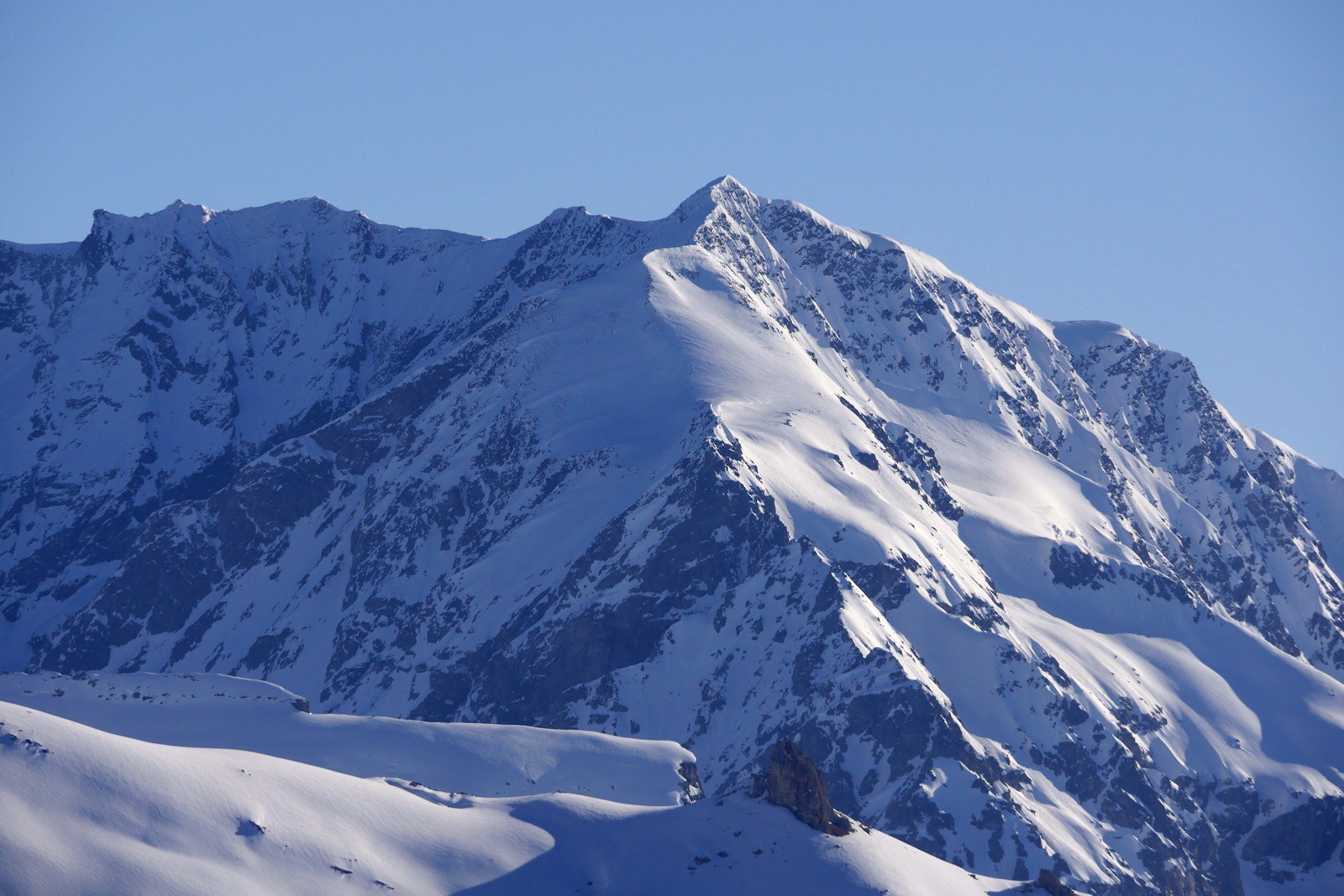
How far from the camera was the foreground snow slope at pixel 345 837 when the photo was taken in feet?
414

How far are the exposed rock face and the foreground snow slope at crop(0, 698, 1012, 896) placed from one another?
1.14m

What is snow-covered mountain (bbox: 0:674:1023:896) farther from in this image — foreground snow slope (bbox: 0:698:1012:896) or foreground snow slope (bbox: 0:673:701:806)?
foreground snow slope (bbox: 0:673:701:806)

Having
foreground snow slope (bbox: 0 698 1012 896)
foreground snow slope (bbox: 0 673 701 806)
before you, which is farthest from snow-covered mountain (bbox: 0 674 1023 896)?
foreground snow slope (bbox: 0 673 701 806)

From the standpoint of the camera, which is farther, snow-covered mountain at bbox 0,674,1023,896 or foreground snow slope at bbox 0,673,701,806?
foreground snow slope at bbox 0,673,701,806

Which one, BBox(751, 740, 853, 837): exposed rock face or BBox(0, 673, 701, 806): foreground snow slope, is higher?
BBox(751, 740, 853, 837): exposed rock face

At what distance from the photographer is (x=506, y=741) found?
175 m

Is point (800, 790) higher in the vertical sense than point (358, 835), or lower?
higher

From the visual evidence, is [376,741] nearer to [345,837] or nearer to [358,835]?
[358,835]

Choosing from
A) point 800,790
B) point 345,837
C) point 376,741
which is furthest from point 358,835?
point 376,741

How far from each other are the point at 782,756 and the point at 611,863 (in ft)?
48.3

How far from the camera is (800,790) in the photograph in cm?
14775

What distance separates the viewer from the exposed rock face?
14675 centimetres

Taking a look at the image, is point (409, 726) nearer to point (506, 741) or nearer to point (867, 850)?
point (506, 741)

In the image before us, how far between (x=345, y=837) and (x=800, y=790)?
98.9ft
